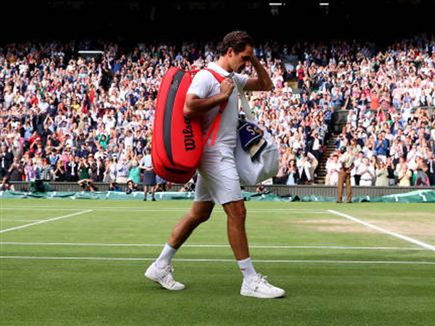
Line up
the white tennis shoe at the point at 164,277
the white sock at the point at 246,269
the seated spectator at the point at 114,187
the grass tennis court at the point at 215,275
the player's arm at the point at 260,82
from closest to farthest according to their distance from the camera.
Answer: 1. the grass tennis court at the point at 215,275
2. the white sock at the point at 246,269
3. the white tennis shoe at the point at 164,277
4. the player's arm at the point at 260,82
5. the seated spectator at the point at 114,187

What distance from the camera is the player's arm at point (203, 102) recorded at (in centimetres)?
648

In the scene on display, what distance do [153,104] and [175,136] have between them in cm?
2825

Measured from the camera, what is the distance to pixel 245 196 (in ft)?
86.2

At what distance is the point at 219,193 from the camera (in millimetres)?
6652

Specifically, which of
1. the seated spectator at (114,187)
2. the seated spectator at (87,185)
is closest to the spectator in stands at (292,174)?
the seated spectator at (114,187)

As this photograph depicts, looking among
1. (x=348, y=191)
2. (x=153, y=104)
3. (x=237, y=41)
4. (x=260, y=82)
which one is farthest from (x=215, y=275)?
(x=153, y=104)

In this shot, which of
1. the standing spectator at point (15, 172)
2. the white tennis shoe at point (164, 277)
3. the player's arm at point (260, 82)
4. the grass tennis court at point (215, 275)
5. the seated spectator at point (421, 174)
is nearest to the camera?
the grass tennis court at point (215, 275)

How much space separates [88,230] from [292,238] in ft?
12.5

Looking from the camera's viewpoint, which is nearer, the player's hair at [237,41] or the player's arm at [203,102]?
the player's arm at [203,102]

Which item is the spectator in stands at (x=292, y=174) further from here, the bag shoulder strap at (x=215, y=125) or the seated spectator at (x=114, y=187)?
the bag shoulder strap at (x=215, y=125)

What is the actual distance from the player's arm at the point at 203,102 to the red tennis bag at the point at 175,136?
0.32ft

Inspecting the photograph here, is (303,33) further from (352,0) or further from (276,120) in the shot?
(276,120)

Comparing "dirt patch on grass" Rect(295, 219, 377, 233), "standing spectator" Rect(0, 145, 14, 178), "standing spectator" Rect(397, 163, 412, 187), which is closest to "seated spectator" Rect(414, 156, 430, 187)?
"standing spectator" Rect(397, 163, 412, 187)

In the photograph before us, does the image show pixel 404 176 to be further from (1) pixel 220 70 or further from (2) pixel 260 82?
(1) pixel 220 70
